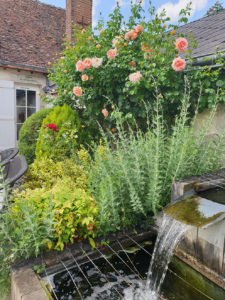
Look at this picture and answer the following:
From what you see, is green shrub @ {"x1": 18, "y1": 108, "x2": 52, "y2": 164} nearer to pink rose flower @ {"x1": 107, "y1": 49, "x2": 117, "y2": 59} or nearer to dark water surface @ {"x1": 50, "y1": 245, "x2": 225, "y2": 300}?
pink rose flower @ {"x1": 107, "y1": 49, "x2": 117, "y2": 59}

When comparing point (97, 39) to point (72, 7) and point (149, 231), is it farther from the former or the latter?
point (72, 7)

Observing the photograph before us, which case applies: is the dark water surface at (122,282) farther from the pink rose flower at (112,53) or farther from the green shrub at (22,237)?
the pink rose flower at (112,53)

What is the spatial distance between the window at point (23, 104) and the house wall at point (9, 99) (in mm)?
252

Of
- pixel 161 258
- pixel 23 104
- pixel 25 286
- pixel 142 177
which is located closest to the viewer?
pixel 25 286

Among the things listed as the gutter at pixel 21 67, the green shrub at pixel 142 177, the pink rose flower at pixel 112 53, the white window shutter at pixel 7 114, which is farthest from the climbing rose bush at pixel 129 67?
the white window shutter at pixel 7 114

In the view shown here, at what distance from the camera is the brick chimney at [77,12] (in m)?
8.06

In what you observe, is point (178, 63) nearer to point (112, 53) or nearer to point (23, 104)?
point (112, 53)

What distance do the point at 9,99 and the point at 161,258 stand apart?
7.18 m

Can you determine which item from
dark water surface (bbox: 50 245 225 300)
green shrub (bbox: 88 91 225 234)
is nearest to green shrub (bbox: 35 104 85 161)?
green shrub (bbox: 88 91 225 234)

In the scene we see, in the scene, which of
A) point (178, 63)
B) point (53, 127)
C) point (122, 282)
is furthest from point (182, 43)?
point (122, 282)

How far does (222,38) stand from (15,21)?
26.6ft

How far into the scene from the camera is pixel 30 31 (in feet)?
29.8

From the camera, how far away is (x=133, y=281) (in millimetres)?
1708

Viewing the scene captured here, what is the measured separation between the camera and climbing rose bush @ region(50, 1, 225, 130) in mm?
3482
